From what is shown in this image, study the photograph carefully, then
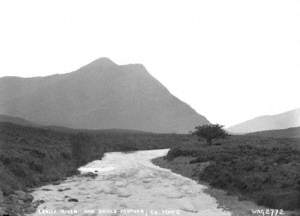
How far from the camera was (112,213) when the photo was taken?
19.0 metres

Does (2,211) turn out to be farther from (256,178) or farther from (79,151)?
(79,151)

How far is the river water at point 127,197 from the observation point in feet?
63.9

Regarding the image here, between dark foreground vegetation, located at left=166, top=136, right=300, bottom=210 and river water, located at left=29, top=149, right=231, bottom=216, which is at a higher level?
dark foreground vegetation, located at left=166, top=136, right=300, bottom=210

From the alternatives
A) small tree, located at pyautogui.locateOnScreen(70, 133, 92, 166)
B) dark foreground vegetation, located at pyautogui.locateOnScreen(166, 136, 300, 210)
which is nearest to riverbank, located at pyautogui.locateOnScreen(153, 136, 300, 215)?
dark foreground vegetation, located at pyautogui.locateOnScreen(166, 136, 300, 210)

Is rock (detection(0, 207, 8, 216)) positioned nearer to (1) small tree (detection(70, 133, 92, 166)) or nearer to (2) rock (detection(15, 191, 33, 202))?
(2) rock (detection(15, 191, 33, 202))

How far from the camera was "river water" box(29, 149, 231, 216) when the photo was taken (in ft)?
63.9

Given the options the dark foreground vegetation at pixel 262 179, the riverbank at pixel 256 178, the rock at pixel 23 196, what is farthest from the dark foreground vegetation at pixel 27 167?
the dark foreground vegetation at pixel 262 179

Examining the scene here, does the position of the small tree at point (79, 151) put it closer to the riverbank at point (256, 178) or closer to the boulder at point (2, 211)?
the riverbank at point (256, 178)

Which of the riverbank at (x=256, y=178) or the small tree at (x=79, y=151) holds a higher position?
the small tree at (x=79, y=151)

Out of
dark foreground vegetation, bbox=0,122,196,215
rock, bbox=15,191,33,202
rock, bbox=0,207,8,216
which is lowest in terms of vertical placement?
rock, bbox=15,191,33,202

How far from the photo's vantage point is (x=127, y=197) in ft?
76.3

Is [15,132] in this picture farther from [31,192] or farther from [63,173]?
[31,192]

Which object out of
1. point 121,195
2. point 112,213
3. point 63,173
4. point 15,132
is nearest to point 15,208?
point 112,213

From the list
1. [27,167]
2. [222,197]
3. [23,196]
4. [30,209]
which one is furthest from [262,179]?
[27,167]
